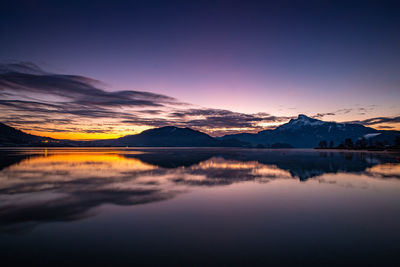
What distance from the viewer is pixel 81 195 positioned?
20.6m

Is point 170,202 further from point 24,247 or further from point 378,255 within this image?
point 378,255

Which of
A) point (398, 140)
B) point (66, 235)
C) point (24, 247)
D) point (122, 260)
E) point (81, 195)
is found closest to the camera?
point (122, 260)

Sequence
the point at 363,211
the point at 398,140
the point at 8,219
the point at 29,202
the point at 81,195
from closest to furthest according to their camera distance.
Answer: the point at 8,219, the point at 363,211, the point at 29,202, the point at 81,195, the point at 398,140

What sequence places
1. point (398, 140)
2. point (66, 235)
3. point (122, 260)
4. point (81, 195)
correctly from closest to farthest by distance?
point (122, 260), point (66, 235), point (81, 195), point (398, 140)

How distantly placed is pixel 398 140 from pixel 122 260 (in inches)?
10264

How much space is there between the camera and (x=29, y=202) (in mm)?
17969

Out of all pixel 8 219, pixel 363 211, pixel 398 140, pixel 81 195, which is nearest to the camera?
pixel 8 219

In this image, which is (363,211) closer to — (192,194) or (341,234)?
(341,234)

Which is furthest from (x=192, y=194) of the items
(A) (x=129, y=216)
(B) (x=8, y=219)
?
(B) (x=8, y=219)

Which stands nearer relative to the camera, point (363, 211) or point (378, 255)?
point (378, 255)

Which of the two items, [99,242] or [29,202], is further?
[29,202]

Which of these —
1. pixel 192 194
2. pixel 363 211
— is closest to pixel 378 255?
pixel 363 211

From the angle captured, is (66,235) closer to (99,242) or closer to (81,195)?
(99,242)

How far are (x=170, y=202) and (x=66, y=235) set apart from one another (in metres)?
8.24
